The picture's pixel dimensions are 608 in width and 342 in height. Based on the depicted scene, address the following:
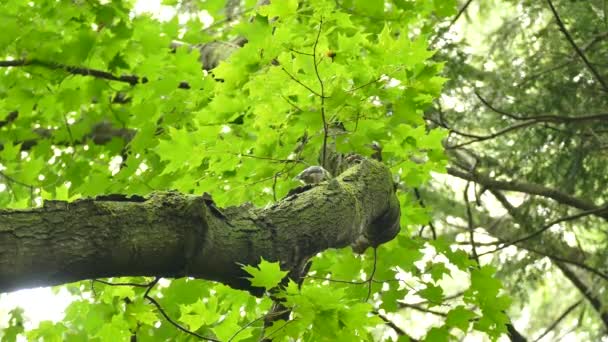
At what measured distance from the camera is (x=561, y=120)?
3.61 meters

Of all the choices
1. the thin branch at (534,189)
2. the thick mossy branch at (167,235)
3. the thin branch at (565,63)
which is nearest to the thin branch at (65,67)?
the thick mossy branch at (167,235)

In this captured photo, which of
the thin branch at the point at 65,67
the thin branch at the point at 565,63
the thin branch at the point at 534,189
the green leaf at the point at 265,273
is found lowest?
the green leaf at the point at 265,273

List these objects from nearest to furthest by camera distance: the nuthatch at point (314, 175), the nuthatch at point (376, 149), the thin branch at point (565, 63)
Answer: the nuthatch at point (314, 175), the nuthatch at point (376, 149), the thin branch at point (565, 63)

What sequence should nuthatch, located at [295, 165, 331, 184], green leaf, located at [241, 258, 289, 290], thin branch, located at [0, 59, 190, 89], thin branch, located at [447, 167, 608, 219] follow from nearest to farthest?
green leaf, located at [241, 258, 289, 290]
nuthatch, located at [295, 165, 331, 184]
thin branch, located at [0, 59, 190, 89]
thin branch, located at [447, 167, 608, 219]

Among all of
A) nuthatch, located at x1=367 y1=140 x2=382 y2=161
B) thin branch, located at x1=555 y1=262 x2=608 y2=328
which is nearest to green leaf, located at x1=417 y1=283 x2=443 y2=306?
nuthatch, located at x1=367 y1=140 x2=382 y2=161

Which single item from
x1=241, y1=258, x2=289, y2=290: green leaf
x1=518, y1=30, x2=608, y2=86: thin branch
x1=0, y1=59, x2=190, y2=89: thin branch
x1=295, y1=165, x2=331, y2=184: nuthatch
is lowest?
x1=241, y1=258, x2=289, y2=290: green leaf

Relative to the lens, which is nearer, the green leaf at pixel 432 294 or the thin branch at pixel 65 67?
the green leaf at pixel 432 294

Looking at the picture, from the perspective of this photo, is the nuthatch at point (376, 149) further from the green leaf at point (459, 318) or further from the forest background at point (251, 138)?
the green leaf at point (459, 318)

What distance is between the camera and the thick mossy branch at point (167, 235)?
1.26m

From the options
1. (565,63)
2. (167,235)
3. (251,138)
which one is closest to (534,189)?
(565,63)

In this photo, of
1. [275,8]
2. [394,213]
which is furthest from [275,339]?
[275,8]

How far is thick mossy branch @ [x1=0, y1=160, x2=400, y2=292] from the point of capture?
1.26 metres

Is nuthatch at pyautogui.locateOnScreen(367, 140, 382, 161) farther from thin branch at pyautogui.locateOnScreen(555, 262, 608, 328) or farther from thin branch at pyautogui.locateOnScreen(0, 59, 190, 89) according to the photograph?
thin branch at pyautogui.locateOnScreen(555, 262, 608, 328)

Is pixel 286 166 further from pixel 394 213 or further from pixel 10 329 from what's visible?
pixel 10 329
